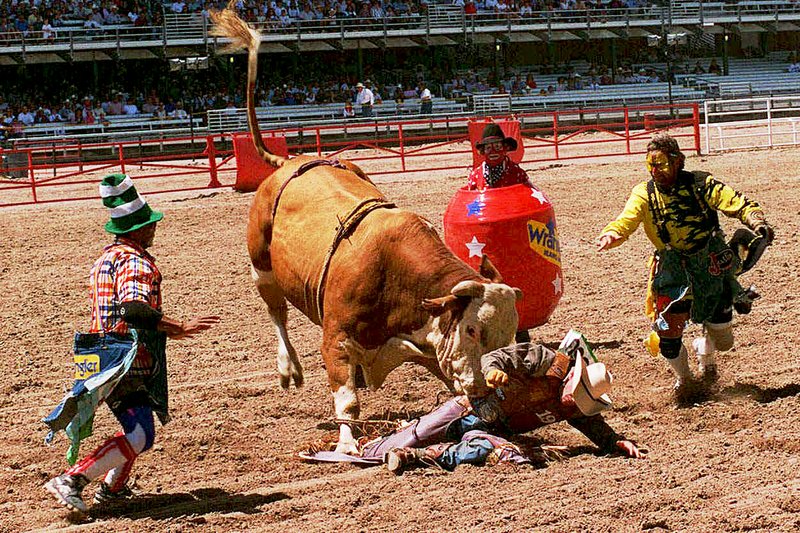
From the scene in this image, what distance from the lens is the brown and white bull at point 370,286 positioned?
4.96 meters

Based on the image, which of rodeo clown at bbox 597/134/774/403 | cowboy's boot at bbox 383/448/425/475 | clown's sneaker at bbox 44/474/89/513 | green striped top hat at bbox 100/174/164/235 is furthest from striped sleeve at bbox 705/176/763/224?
clown's sneaker at bbox 44/474/89/513

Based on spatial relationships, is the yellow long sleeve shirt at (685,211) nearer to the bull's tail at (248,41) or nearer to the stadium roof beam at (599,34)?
the bull's tail at (248,41)

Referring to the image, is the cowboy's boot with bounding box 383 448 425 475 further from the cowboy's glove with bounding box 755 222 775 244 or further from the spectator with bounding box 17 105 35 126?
the spectator with bounding box 17 105 35 126

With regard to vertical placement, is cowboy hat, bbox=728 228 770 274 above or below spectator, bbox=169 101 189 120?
below

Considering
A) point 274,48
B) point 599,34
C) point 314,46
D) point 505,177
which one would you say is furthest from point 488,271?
point 599,34

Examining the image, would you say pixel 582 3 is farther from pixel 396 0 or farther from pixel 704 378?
pixel 704 378

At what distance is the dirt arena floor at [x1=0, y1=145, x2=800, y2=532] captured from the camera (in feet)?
14.3

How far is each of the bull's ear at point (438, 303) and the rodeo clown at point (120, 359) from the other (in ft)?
3.22

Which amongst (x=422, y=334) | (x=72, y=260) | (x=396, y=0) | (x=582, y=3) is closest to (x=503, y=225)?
(x=422, y=334)

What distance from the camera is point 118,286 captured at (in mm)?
4770

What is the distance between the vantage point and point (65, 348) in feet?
27.4

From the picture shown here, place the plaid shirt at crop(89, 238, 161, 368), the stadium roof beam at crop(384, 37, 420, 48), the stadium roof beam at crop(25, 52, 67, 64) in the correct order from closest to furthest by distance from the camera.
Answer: the plaid shirt at crop(89, 238, 161, 368)
the stadium roof beam at crop(25, 52, 67, 64)
the stadium roof beam at crop(384, 37, 420, 48)

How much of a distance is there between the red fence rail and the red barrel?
354 inches

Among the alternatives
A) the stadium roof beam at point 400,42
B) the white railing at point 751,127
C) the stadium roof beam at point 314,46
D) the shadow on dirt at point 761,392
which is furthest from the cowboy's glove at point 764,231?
the stadium roof beam at point 400,42
